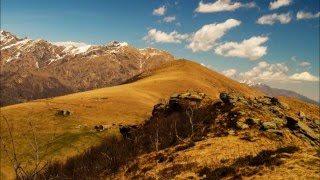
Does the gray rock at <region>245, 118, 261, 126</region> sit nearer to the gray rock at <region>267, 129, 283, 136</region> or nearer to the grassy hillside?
the gray rock at <region>267, 129, 283, 136</region>

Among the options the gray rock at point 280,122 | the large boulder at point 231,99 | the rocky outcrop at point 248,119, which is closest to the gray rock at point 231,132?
the rocky outcrop at point 248,119

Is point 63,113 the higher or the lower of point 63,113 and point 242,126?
the lower

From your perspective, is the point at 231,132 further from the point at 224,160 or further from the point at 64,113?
the point at 64,113

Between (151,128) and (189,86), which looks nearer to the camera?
(151,128)

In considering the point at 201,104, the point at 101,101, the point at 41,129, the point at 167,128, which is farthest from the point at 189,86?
the point at 167,128

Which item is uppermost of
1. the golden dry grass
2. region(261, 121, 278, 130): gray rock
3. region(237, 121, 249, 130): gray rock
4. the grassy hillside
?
region(261, 121, 278, 130): gray rock

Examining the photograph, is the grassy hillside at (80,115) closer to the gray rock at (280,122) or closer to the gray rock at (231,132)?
the gray rock at (231,132)

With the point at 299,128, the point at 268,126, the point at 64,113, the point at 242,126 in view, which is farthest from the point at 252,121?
the point at 64,113

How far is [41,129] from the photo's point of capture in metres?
83.6

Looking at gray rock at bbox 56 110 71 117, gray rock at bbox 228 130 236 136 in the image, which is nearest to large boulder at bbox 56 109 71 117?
gray rock at bbox 56 110 71 117

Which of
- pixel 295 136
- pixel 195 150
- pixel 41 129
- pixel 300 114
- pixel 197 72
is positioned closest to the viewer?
pixel 195 150

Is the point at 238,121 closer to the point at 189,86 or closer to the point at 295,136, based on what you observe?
the point at 295,136

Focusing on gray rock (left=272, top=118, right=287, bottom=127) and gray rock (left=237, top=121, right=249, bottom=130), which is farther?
gray rock (left=272, top=118, right=287, bottom=127)

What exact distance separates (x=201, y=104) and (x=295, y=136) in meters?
Result: 21.6
